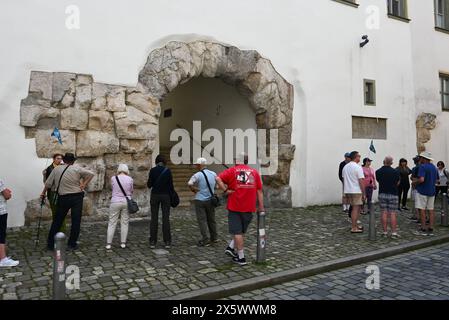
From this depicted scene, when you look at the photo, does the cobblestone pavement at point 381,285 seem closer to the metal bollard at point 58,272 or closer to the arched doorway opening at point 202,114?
the metal bollard at point 58,272

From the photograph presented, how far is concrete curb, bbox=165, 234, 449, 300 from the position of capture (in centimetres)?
428

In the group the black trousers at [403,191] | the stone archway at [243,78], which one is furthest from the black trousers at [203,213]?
the black trousers at [403,191]

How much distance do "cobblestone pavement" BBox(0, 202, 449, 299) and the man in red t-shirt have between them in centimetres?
43

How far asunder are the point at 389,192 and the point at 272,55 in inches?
200

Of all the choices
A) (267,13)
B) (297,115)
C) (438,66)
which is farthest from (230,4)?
(438,66)

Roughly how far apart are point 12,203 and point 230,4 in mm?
6900

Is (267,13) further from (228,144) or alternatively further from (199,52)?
(228,144)

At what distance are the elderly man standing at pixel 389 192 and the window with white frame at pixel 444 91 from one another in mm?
9733

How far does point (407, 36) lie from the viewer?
1359 centimetres

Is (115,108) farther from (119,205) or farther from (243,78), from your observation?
(243,78)

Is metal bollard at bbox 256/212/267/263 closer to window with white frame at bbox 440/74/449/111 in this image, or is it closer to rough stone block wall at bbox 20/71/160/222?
rough stone block wall at bbox 20/71/160/222

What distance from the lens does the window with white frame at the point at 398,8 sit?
13.7m

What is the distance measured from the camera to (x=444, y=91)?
15273 millimetres

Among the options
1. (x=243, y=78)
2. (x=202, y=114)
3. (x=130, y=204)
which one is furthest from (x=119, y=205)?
(x=202, y=114)
